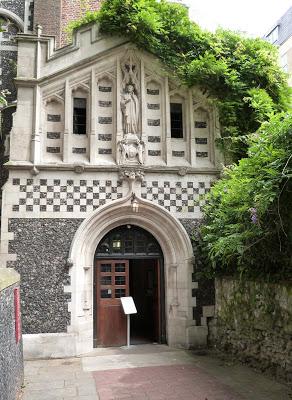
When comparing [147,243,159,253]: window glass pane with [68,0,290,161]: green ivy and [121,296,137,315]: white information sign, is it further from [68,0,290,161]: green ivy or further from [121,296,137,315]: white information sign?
[68,0,290,161]: green ivy

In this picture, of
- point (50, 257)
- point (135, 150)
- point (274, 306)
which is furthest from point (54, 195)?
point (274, 306)

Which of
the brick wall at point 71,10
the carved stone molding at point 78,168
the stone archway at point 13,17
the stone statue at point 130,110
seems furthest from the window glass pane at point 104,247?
the stone archway at point 13,17

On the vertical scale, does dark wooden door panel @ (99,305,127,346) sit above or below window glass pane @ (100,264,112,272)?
below

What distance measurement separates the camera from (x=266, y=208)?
5688 mm

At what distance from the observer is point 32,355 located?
8.45m

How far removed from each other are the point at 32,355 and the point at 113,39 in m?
7.97

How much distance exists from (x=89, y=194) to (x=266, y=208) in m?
4.86

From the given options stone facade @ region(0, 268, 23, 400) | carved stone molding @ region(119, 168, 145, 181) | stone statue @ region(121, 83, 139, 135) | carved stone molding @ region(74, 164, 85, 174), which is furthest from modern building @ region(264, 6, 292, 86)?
stone facade @ region(0, 268, 23, 400)

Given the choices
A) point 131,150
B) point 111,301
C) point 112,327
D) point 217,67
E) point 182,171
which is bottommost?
point 112,327

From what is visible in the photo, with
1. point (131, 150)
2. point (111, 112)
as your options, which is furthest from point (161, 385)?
point (111, 112)

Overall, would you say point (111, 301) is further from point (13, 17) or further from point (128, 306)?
point (13, 17)

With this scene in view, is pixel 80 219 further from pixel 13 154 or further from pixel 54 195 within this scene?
pixel 13 154

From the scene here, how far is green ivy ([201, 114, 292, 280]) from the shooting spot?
18.8 feet

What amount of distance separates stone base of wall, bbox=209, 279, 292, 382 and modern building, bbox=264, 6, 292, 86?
62.8 ft
